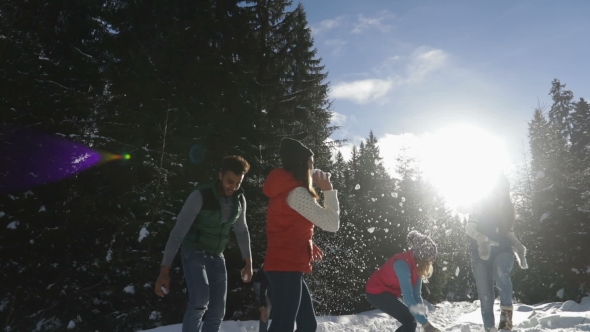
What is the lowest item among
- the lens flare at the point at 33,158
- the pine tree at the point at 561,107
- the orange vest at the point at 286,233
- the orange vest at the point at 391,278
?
the orange vest at the point at 391,278

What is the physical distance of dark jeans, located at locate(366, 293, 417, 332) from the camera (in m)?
3.97

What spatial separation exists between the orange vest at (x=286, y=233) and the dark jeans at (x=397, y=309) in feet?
5.17

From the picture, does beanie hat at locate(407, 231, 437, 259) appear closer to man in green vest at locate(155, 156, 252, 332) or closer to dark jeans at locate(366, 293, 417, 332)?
dark jeans at locate(366, 293, 417, 332)

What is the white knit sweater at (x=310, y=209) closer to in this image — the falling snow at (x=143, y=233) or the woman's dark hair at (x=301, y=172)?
the woman's dark hair at (x=301, y=172)

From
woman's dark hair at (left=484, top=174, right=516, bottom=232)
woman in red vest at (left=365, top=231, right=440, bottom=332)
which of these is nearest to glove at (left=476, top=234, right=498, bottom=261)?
woman's dark hair at (left=484, top=174, right=516, bottom=232)

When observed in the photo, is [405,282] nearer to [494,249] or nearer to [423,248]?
[423,248]

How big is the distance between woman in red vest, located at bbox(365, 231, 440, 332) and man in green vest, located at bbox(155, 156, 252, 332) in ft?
4.90

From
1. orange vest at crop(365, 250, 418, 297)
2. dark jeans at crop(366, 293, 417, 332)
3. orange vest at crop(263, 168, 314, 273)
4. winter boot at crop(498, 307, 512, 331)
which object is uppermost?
orange vest at crop(263, 168, 314, 273)

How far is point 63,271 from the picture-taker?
10.3 metres

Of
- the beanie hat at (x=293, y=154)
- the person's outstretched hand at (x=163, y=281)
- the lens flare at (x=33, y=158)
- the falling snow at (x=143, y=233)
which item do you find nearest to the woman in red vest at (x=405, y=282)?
the beanie hat at (x=293, y=154)

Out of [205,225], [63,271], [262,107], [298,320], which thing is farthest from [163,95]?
[298,320]

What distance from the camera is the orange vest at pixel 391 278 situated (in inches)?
166

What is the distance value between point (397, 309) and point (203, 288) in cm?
205

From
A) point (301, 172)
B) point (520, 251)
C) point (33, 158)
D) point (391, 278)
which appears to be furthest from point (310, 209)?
point (33, 158)
